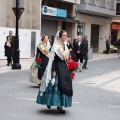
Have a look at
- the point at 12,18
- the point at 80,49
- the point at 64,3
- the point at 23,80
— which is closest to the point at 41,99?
the point at 23,80

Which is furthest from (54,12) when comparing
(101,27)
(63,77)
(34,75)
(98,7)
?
(63,77)

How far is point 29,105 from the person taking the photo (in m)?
9.73

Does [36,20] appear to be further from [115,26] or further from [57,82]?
[57,82]

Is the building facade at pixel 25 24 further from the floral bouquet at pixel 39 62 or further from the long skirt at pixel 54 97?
the long skirt at pixel 54 97

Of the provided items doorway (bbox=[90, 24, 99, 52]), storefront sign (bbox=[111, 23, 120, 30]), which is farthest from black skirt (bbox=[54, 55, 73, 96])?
storefront sign (bbox=[111, 23, 120, 30])

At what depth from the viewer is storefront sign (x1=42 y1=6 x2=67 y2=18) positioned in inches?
1314

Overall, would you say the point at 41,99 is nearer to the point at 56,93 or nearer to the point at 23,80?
the point at 56,93

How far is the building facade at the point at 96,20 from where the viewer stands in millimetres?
41031

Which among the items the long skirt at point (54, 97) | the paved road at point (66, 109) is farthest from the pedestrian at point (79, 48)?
the long skirt at point (54, 97)

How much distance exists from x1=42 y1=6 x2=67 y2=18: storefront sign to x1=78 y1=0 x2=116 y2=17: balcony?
3.64m

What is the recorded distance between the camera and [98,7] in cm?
4269

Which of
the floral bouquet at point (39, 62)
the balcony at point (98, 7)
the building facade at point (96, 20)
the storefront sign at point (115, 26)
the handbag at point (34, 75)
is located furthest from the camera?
the storefront sign at point (115, 26)

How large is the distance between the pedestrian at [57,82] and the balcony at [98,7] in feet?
104

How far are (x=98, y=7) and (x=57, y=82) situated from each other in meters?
34.8
